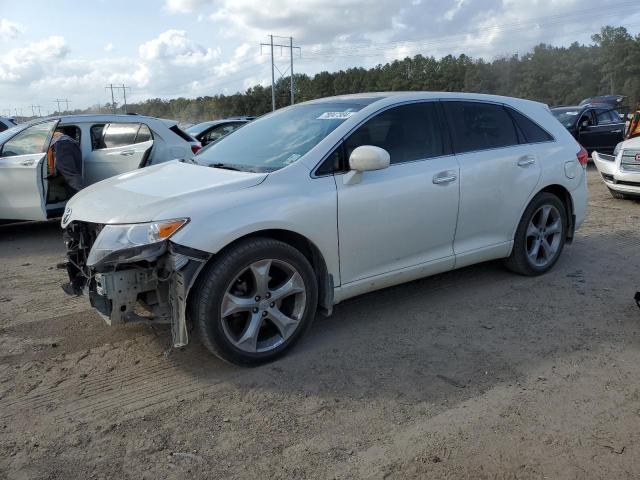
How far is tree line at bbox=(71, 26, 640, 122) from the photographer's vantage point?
65.9 metres

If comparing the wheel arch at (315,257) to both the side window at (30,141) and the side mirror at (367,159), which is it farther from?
the side window at (30,141)

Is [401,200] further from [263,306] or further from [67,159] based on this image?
[67,159]

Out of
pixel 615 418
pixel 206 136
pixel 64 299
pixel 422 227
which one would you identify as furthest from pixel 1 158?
pixel 615 418

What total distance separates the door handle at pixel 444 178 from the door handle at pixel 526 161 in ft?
2.87

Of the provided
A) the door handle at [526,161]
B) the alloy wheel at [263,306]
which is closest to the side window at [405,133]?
the door handle at [526,161]

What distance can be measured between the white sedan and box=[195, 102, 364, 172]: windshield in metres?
0.02

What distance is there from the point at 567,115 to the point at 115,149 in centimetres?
1159

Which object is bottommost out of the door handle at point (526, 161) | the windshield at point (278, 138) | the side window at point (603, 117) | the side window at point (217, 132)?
the door handle at point (526, 161)

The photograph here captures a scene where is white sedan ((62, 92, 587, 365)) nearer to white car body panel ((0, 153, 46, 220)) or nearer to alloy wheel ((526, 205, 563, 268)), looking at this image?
alloy wheel ((526, 205, 563, 268))

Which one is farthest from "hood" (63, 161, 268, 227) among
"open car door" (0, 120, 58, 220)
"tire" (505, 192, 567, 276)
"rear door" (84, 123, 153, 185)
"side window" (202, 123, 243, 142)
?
"side window" (202, 123, 243, 142)

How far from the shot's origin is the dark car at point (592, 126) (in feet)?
46.6

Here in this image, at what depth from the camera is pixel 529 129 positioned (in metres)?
5.10

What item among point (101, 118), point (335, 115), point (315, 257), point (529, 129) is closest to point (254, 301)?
point (315, 257)

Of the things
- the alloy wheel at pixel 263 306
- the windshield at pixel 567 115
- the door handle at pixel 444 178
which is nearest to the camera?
the alloy wheel at pixel 263 306
